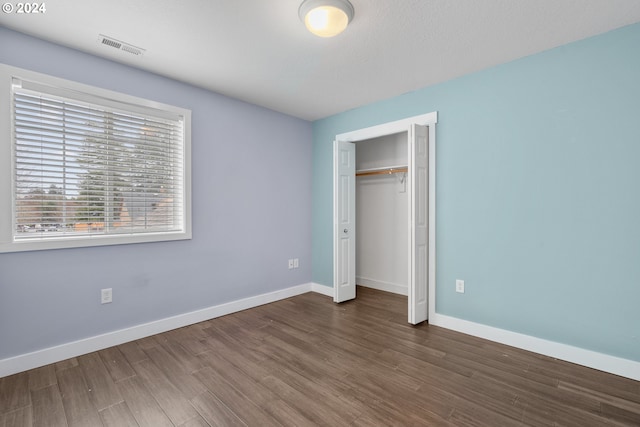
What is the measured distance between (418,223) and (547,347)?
4.91ft

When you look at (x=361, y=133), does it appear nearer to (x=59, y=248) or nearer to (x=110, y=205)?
(x=110, y=205)

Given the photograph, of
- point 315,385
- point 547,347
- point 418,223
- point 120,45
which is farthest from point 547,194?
point 120,45

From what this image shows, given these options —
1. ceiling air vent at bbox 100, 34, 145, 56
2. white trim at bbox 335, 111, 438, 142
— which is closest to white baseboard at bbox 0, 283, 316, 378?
white trim at bbox 335, 111, 438, 142

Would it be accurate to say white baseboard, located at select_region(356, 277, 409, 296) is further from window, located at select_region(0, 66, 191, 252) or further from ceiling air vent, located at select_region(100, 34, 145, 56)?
ceiling air vent, located at select_region(100, 34, 145, 56)

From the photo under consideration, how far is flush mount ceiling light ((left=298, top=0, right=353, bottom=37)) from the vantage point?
1890mm

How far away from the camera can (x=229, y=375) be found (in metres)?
2.22

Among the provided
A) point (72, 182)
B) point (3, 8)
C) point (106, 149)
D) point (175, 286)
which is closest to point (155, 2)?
point (3, 8)

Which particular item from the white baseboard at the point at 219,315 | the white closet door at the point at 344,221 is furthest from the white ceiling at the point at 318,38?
the white baseboard at the point at 219,315

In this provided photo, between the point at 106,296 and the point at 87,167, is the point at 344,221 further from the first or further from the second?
the point at 87,167

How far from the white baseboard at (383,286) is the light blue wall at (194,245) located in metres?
0.90

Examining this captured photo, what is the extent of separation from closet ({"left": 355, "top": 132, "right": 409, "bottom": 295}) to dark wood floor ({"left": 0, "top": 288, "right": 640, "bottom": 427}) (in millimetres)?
1477

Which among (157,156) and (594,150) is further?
(157,156)

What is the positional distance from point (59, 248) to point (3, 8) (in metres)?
1.72

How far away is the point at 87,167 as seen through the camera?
2584 mm
